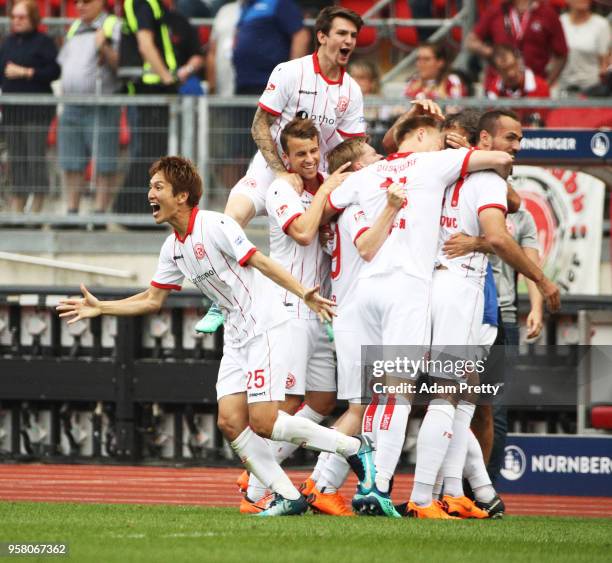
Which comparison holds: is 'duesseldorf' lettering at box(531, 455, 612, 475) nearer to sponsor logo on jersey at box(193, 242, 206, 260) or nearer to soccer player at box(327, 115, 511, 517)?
soccer player at box(327, 115, 511, 517)

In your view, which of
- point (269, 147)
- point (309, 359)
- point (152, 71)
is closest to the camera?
point (309, 359)

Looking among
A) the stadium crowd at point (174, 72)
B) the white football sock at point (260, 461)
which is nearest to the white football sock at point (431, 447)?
the white football sock at point (260, 461)

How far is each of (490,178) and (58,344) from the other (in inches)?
225

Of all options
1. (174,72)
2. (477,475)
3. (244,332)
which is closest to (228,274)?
(244,332)

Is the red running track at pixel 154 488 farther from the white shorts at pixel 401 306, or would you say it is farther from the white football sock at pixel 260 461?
the white shorts at pixel 401 306

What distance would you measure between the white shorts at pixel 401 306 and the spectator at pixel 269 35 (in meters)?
5.74

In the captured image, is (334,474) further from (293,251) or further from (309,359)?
(293,251)

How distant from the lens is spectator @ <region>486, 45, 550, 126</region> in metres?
14.3

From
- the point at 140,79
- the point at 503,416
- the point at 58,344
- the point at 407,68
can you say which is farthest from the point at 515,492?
the point at 407,68

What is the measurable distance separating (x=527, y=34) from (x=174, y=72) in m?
3.29

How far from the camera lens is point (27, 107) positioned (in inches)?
568

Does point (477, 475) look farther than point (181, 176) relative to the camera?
Yes

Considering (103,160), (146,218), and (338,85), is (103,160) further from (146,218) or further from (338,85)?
(338,85)

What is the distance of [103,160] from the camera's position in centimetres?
1424
